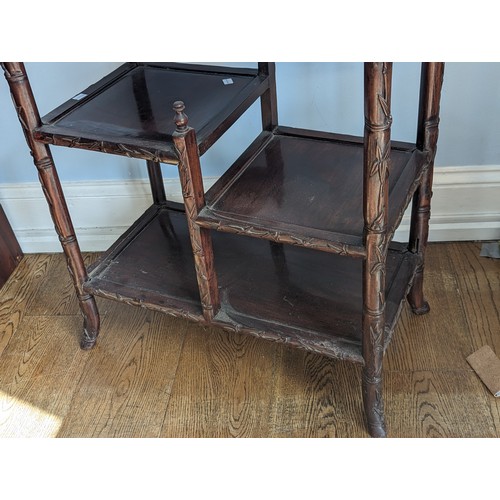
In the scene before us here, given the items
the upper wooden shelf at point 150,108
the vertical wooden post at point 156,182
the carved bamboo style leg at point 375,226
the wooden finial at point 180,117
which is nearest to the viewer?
the carved bamboo style leg at point 375,226

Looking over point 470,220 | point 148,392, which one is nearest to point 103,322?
point 148,392

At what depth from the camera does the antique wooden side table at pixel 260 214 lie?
43.3 inches

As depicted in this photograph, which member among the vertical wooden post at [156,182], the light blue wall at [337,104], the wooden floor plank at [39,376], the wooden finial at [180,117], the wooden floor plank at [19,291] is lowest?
the wooden floor plank at [39,376]

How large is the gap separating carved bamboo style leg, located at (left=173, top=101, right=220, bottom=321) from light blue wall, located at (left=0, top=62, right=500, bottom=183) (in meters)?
0.51

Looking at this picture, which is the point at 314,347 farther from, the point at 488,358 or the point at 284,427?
the point at 488,358

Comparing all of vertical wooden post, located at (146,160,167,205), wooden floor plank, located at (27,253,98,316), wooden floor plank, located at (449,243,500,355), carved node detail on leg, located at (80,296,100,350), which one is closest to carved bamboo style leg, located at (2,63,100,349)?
carved node detail on leg, located at (80,296,100,350)

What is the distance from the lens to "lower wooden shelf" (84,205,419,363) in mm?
1251

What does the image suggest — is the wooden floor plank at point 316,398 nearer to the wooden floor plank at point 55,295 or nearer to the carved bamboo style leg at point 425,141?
the carved bamboo style leg at point 425,141

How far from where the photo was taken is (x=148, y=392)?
1425mm

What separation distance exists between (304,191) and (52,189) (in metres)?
0.48

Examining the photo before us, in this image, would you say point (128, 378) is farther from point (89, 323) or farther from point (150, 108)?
point (150, 108)

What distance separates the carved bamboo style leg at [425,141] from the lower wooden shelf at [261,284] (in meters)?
0.05

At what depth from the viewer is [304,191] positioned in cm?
121

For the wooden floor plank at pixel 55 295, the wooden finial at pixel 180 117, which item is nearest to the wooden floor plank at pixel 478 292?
the wooden finial at pixel 180 117
